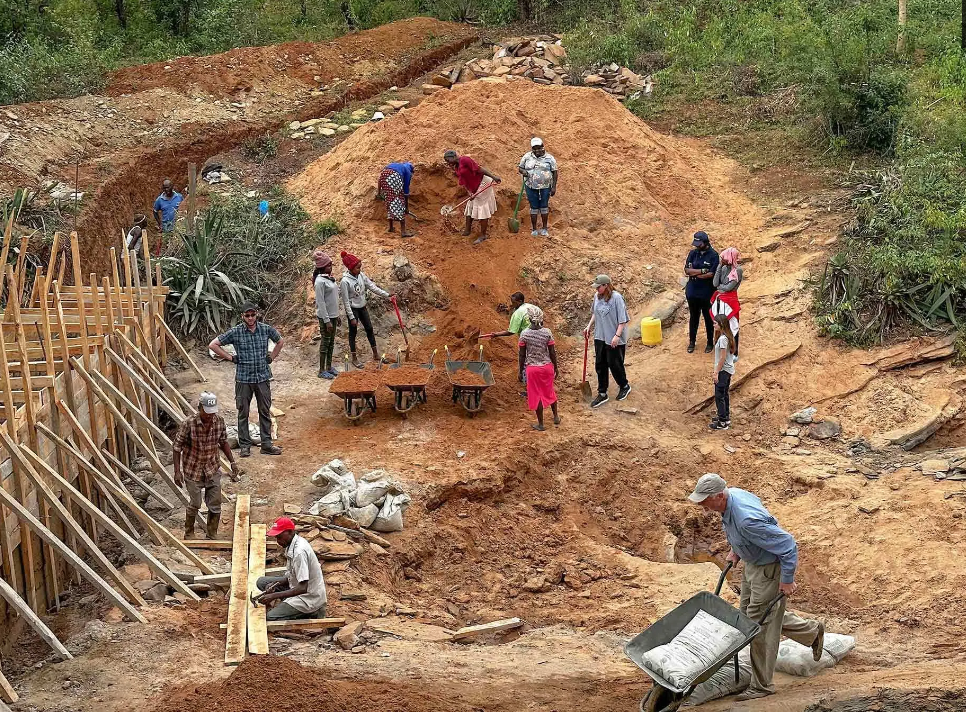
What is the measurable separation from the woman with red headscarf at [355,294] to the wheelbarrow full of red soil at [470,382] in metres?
1.39

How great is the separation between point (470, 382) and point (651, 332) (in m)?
2.82

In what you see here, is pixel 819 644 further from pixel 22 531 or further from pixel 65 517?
pixel 22 531

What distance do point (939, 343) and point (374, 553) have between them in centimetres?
693

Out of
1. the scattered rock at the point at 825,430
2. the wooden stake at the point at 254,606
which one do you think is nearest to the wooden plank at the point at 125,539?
the wooden stake at the point at 254,606

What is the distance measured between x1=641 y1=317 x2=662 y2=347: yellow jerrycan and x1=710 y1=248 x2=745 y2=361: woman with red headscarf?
1.63m

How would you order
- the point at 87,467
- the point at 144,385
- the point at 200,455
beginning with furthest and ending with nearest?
the point at 144,385 → the point at 200,455 → the point at 87,467

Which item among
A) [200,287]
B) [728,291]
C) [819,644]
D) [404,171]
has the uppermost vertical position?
[404,171]

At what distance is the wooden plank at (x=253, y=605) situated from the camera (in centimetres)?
855

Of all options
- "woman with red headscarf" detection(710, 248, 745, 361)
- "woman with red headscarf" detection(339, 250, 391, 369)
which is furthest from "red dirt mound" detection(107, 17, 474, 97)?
"woman with red headscarf" detection(710, 248, 745, 361)

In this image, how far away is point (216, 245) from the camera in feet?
53.1

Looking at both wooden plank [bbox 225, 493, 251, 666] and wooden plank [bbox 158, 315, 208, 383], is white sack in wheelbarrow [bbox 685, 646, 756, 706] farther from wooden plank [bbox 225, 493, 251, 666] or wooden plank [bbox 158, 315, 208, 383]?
wooden plank [bbox 158, 315, 208, 383]

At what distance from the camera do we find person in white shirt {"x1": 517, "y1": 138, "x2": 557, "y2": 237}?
16188 mm

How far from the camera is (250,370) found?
40.5 feet

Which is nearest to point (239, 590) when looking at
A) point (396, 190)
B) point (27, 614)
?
point (27, 614)
